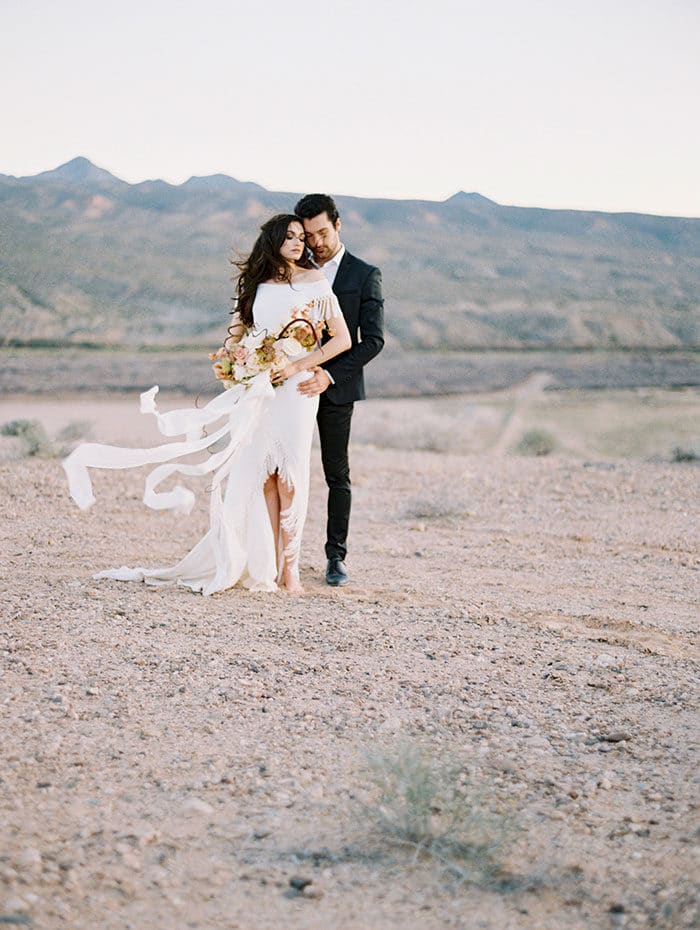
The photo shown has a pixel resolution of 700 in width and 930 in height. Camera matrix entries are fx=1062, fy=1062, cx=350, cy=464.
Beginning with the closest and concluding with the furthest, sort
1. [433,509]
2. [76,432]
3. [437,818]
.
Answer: [437,818] < [433,509] < [76,432]

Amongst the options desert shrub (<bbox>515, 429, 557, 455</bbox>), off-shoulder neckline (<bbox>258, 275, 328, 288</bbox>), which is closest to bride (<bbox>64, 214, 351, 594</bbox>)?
off-shoulder neckline (<bbox>258, 275, 328, 288</bbox>)

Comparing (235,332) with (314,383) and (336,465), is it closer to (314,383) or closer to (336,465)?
(314,383)

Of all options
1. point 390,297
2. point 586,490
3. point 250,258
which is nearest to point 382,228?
point 390,297

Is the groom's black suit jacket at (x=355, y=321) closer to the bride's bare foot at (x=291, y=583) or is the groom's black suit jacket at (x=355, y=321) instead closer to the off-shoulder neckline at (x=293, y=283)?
the off-shoulder neckline at (x=293, y=283)

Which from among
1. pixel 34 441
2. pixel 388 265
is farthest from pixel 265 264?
pixel 388 265

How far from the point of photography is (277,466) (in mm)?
6215

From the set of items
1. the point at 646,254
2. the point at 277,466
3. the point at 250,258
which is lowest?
the point at 277,466

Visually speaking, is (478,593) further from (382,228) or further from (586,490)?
(382,228)

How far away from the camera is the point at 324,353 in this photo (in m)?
6.20

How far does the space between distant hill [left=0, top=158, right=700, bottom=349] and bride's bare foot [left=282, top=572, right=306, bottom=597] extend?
3328cm

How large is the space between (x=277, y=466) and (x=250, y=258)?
47.5 inches

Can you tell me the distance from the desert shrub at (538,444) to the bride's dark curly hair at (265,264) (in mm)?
11005

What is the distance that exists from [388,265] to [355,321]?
53774 millimetres

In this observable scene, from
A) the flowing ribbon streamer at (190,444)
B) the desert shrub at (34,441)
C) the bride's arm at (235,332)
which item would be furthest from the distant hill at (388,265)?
the flowing ribbon streamer at (190,444)
